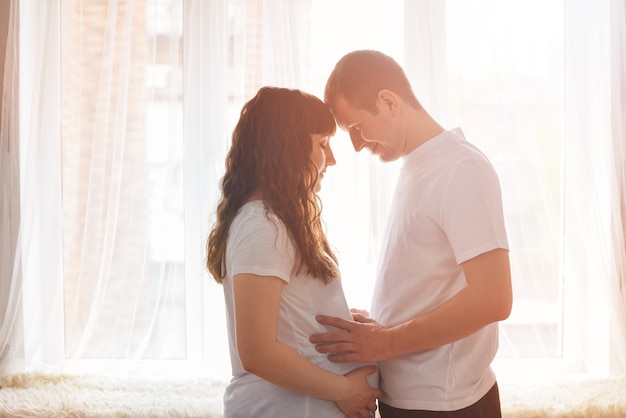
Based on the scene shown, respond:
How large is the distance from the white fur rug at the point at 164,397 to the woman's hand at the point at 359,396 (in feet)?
2.42

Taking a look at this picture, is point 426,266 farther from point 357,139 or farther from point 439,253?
point 357,139

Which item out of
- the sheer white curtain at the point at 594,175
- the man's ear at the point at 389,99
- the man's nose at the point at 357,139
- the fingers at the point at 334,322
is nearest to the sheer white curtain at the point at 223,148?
the sheer white curtain at the point at 594,175

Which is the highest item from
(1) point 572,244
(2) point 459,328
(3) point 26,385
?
(1) point 572,244

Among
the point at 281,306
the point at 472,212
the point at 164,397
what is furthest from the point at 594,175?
the point at 164,397

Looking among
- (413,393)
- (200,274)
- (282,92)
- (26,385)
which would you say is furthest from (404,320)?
(26,385)

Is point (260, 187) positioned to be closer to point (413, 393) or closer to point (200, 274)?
point (413, 393)

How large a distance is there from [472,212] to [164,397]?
4.29 ft

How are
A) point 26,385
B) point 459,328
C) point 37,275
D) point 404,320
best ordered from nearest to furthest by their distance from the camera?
point 459,328 → point 404,320 → point 26,385 → point 37,275

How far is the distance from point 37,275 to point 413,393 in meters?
1.65

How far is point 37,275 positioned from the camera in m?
2.47

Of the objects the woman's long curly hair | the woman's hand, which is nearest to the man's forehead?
the woman's long curly hair

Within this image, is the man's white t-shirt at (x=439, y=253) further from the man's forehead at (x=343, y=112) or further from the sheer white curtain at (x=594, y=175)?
the sheer white curtain at (x=594, y=175)

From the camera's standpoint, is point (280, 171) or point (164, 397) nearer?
point (280, 171)

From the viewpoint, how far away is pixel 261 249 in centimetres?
125
